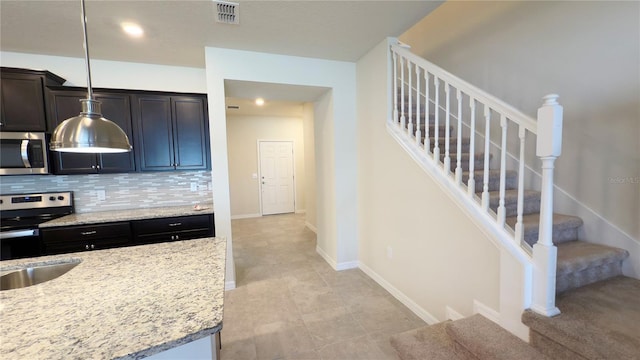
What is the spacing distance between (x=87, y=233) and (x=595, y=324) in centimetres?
394

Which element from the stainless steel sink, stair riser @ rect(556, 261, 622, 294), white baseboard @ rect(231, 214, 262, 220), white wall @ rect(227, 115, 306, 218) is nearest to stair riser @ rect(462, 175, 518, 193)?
stair riser @ rect(556, 261, 622, 294)

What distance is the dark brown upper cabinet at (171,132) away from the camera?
3068mm

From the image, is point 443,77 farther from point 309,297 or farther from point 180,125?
point 180,125

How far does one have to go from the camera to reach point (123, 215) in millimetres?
2910

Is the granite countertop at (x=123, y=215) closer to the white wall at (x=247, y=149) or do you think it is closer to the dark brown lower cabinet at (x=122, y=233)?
the dark brown lower cabinet at (x=122, y=233)

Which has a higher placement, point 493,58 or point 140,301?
point 493,58

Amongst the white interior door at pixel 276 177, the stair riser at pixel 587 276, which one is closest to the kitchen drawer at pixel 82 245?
the stair riser at pixel 587 276

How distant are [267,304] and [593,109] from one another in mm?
3245

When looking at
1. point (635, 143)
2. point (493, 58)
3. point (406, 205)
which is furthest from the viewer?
point (493, 58)

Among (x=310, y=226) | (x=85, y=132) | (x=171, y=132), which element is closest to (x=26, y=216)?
(x=171, y=132)

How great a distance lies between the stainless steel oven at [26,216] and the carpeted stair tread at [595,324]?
4010mm

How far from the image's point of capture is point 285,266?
368 centimetres

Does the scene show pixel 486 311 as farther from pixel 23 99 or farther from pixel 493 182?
pixel 23 99

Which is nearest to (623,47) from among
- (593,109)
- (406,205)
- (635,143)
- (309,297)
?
(593,109)
